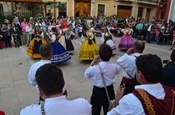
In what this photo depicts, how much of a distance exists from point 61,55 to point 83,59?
2.71 feet

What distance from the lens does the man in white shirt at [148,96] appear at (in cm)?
124

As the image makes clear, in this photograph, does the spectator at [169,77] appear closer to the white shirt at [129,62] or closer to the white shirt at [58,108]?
the white shirt at [129,62]

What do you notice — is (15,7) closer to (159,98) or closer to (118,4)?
(118,4)

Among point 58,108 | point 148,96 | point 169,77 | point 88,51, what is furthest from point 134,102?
point 88,51

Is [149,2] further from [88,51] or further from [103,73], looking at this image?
[103,73]

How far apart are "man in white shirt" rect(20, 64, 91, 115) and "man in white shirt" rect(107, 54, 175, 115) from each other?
0.31m

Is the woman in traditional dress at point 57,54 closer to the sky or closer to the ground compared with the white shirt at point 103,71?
closer to the ground

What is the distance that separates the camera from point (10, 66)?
665cm

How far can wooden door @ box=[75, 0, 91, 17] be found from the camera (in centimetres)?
2140

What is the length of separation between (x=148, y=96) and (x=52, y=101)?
0.64 m

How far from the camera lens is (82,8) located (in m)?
21.5

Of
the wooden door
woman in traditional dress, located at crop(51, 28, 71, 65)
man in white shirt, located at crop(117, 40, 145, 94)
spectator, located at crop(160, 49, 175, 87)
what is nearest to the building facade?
the wooden door

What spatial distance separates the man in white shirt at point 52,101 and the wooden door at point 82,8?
818 inches

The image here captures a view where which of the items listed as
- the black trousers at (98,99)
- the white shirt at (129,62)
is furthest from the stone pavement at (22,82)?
the white shirt at (129,62)
